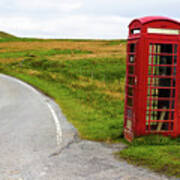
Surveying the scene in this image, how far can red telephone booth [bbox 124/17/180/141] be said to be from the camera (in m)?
8.85

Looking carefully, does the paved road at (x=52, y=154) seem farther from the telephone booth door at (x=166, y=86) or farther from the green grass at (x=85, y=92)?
the telephone booth door at (x=166, y=86)

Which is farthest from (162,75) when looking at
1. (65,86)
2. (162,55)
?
(65,86)

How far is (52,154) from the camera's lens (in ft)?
26.9

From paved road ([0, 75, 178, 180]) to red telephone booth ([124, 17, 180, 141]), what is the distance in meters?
1.02

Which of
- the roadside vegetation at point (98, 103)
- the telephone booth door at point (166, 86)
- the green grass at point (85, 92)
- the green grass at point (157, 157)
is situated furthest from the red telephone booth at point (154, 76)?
the green grass at point (85, 92)

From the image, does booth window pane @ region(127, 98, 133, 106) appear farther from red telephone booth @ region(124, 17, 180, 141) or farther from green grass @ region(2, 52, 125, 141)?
green grass @ region(2, 52, 125, 141)

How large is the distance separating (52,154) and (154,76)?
10.9 ft

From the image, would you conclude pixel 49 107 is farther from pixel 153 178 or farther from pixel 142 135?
pixel 153 178

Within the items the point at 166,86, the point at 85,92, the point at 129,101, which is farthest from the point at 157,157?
the point at 85,92

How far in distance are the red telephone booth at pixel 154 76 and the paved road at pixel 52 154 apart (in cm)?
102

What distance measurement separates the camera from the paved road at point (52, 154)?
6.57m

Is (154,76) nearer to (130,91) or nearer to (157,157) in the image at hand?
(130,91)

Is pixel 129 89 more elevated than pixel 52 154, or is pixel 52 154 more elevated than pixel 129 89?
pixel 129 89

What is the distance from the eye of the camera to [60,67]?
3828 centimetres
